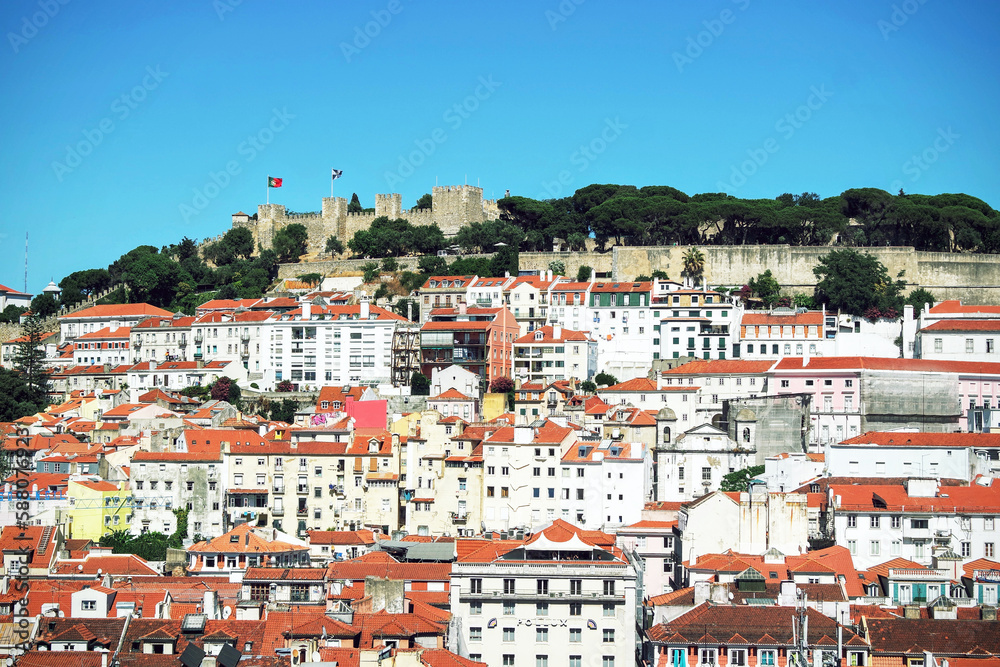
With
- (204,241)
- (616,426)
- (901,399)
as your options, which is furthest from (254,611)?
(204,241)

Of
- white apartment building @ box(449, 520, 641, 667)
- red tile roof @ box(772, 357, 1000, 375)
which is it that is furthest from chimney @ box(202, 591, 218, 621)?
red tile roof @ box(772, 357, 1000, 375)

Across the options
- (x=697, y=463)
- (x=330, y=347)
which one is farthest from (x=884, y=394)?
(x=330, y=347)

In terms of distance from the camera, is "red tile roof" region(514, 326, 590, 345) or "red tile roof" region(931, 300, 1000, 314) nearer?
"red tile roof" region(514, 326, 590, 345)

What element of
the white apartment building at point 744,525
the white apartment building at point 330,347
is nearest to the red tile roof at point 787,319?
the white apartment building at point 330,347

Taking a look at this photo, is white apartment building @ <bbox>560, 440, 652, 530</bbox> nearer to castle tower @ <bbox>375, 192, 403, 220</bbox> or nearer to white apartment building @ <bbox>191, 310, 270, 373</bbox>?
white apartment building @ <bbox>191, 310, 270, 373</bbox>

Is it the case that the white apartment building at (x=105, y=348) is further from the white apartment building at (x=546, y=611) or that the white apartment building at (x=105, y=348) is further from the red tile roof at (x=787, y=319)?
the white apartment building at (x=546, y=611)

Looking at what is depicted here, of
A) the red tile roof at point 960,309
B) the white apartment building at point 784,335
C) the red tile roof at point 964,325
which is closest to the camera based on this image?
the red tile roof at point 964,325
